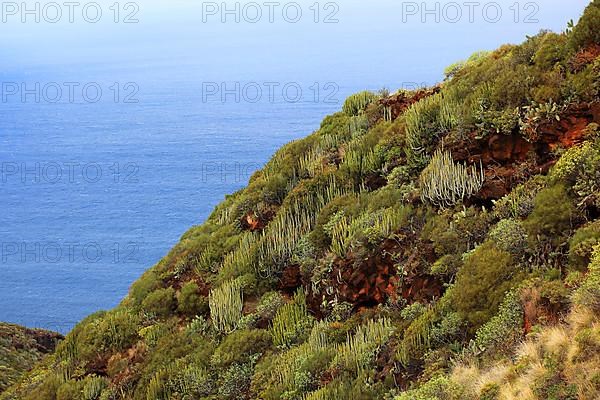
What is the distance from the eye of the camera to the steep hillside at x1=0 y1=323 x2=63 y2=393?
92.2 ft

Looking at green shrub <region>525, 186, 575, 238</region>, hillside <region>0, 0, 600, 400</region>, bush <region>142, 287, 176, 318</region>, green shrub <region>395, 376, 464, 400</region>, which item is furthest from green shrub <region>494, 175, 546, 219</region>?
bush <region>142, 287, 176, 318</region>

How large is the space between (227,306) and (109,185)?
104954mm

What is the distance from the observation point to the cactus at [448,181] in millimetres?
11289

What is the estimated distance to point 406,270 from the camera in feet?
35.2

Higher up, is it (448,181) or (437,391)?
(448,181)

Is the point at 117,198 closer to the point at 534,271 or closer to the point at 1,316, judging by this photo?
the point at 1,316

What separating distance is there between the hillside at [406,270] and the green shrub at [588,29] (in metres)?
0.02

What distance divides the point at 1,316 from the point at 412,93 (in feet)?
210

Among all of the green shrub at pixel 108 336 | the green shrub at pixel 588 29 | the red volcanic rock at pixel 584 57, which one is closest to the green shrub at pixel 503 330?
the red volcanic rock at pixel 584 57

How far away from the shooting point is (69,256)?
85375mm

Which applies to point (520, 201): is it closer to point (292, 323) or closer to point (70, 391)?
point (292, 323)

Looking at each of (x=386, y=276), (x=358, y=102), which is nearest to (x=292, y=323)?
(x=386, y=276)

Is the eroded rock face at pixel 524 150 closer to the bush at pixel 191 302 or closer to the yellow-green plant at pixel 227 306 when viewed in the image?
the yellow-green plant at pixel 227 306

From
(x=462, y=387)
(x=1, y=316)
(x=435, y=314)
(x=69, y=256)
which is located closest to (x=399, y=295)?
(x=435, y=314)
